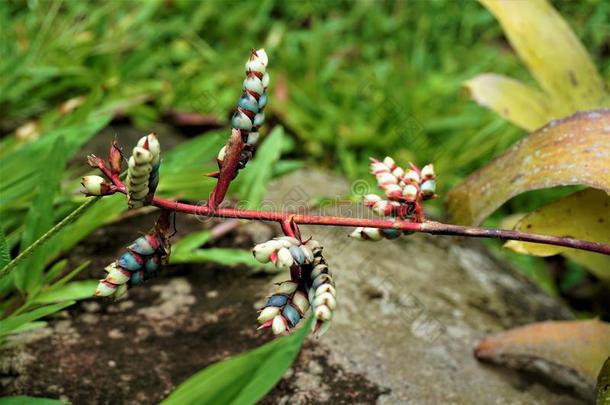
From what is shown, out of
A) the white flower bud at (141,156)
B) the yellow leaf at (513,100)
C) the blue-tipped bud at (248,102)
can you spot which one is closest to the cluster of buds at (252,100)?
the blue-tipped bud at (248,102)

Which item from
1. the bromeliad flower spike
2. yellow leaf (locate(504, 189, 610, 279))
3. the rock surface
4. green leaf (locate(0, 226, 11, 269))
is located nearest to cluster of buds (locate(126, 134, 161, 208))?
the bromeliad flower spike

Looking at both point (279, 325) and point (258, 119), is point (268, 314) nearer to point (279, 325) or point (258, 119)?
point (279, 325)

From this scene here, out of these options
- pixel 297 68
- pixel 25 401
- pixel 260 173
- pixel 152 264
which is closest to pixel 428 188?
pixel 152 264

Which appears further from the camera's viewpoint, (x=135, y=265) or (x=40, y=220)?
(x=40, y=220)

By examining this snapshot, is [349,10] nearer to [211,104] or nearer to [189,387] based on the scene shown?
[211,104]

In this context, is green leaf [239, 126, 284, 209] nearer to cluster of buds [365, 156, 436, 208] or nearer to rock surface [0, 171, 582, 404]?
rock surface [0, 171, 582, 404]

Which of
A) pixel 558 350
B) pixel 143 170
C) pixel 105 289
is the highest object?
pixel 143 170
